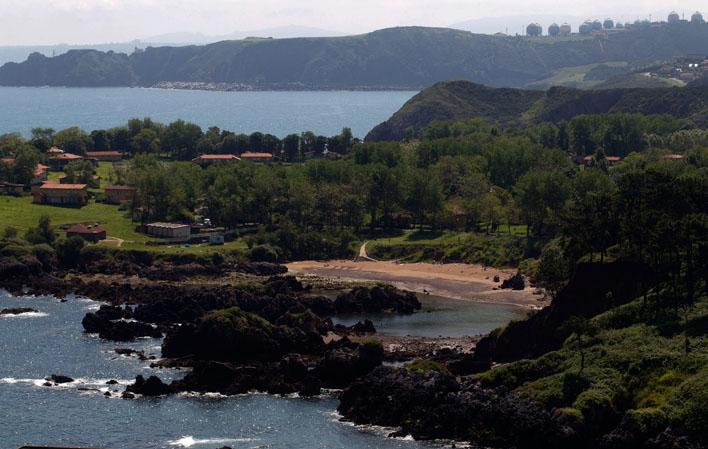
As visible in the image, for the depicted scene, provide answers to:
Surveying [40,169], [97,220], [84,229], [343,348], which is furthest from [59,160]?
[343,348]

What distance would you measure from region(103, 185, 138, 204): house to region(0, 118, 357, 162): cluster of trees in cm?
3575

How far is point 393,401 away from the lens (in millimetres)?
74688

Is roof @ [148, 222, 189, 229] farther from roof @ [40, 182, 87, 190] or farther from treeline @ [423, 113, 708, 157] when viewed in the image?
treeline @ [423, 113, 708, 157]

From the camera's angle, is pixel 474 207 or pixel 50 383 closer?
pixel 50 383

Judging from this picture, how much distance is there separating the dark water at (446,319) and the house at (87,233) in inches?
1411

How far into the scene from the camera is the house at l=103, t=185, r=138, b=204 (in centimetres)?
15100

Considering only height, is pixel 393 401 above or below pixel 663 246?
below

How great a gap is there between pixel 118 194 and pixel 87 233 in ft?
68.3

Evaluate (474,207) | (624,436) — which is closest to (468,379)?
(624,436)

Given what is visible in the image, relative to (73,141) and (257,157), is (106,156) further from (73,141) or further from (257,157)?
(257,157)

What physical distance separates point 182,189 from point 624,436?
3389 inches

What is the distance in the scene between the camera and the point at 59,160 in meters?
177

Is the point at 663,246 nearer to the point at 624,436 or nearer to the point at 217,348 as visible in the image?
the point at 624,436

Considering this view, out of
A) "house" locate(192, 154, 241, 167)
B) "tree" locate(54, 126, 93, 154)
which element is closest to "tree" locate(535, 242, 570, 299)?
"house" locate(192, 154, 241, 167)
